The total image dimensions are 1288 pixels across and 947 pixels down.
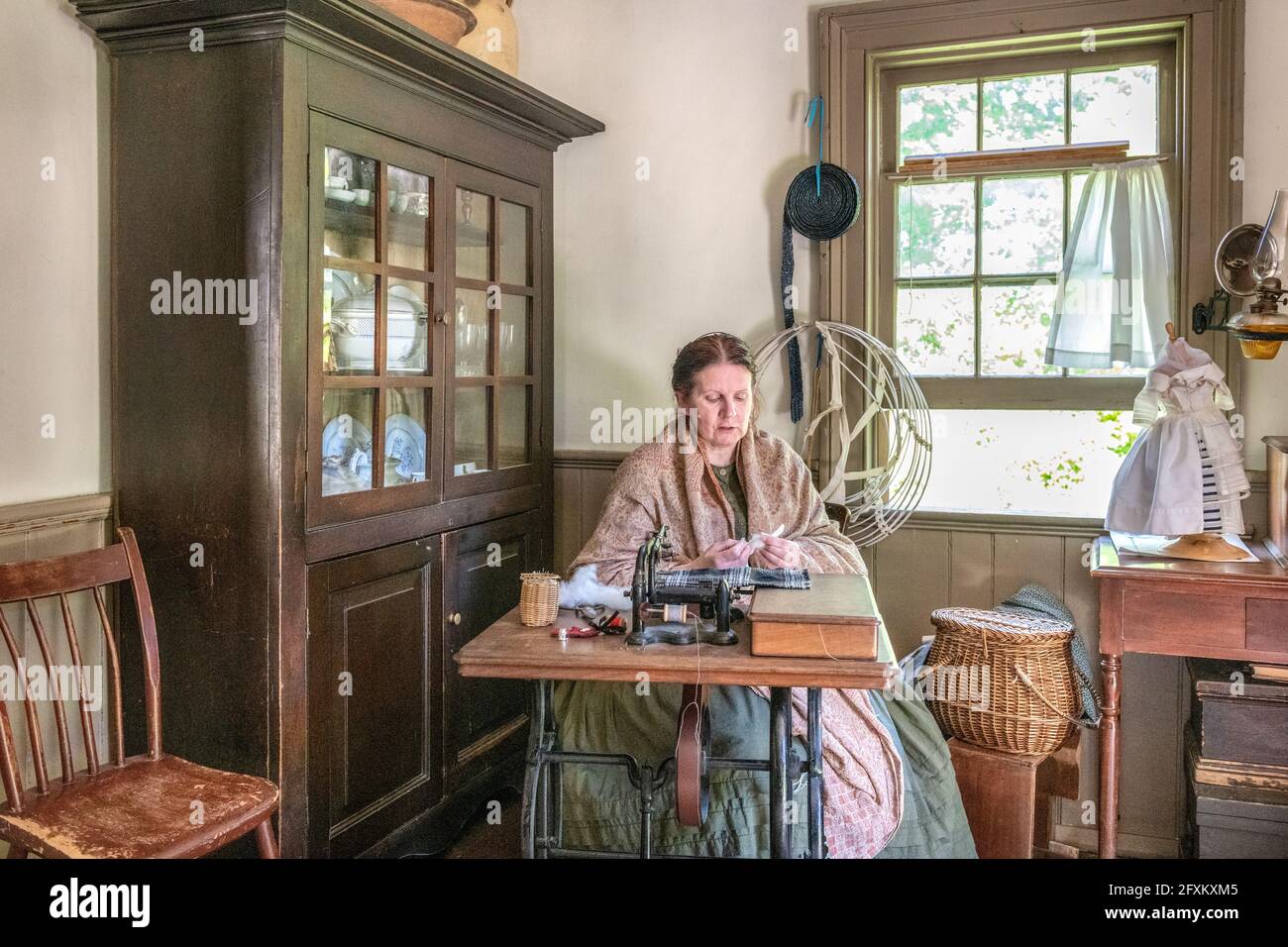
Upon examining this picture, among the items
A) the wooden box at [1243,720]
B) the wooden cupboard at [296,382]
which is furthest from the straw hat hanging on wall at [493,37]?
the wooden box at [1243,720]

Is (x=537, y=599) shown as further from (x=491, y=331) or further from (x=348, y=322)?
(x=491, y=331)

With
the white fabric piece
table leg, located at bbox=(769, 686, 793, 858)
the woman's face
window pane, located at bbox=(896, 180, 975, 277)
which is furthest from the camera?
window pane, located at bbox=(896, 180, 975, 277)

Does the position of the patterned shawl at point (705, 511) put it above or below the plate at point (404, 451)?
below

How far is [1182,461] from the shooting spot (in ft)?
9.46

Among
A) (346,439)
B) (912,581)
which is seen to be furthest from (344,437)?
(912,581)

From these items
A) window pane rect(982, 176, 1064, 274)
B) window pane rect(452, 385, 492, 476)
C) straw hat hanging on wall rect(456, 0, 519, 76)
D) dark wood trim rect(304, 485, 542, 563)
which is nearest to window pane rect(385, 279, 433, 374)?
window pane rect(452, 385, 492, 476)

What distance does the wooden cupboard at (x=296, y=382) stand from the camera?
2553 mm

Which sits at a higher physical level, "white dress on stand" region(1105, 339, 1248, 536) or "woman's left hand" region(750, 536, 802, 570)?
"white dress on stand" region(1105, 339, 1248, 536)

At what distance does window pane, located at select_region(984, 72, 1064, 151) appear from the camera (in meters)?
3.47

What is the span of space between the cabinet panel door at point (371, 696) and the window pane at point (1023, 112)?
88.7 inches

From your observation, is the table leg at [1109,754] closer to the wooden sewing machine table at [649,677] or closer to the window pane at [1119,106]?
the wooden sewing machine table at [649,677]

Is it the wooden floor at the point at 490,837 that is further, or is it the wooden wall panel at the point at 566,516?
the wooden wall panel at the point at 566,516

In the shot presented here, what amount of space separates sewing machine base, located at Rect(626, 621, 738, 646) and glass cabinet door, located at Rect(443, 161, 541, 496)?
1232 millimetres

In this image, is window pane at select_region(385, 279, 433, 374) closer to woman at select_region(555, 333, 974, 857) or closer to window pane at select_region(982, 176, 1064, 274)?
woman at select_region(555, 333, 974, 857)
